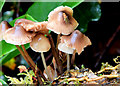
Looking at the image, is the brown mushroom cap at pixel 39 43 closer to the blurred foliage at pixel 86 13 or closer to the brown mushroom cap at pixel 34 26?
the brown mushroom cap at pixel 34 26

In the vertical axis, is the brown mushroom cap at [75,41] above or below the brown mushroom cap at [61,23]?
below

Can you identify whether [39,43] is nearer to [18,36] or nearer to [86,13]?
[18,36]

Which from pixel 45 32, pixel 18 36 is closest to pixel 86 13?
pixel 45 32

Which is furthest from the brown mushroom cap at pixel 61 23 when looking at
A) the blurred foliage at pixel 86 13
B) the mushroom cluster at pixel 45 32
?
the blurred foliage at pixel 86 13

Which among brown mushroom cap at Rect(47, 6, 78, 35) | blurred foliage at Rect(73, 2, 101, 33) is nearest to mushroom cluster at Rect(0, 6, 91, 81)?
brown mushroom cap at Rect(47, 6, 78, 35)

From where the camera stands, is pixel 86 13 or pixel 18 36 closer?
pixel 18 36

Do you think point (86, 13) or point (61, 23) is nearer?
point (61, 23)

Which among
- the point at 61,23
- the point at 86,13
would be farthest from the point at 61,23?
the point at 86,13

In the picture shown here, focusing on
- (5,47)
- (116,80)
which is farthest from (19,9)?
(116,80)

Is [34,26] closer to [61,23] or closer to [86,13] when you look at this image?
[61,23]

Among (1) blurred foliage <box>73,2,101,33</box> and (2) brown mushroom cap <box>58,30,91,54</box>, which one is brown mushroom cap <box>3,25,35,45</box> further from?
(1) blurred foliage <box>73,2,101,33</box>
